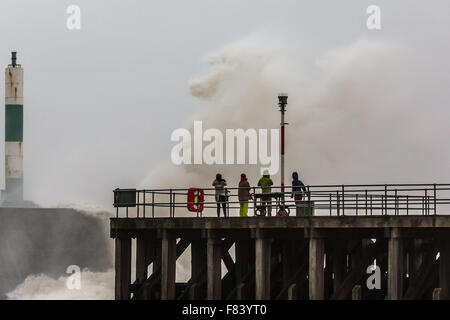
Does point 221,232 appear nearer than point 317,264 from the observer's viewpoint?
No

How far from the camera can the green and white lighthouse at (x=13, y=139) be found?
123500mm

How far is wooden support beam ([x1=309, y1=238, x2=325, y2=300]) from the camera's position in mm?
50969

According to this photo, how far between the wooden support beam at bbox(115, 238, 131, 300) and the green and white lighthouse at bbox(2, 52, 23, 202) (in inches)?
2604

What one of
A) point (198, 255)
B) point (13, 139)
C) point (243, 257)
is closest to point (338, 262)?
point (243, 257)

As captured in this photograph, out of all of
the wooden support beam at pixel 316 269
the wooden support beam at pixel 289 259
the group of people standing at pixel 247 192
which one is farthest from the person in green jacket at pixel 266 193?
the wooden support beam at pixel 316 269

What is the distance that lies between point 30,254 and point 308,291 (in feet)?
199

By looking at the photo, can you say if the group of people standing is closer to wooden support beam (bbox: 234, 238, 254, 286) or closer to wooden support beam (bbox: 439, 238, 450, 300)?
wooden support beam (bbox: 234, 238, 254, 286)

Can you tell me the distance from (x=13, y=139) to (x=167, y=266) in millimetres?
69006

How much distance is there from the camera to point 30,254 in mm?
114250

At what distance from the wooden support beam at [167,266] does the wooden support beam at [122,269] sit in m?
1.98

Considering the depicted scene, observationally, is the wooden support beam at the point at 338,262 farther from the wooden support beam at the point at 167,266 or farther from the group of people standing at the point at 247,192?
the wooden support beam at the point at 167,266
